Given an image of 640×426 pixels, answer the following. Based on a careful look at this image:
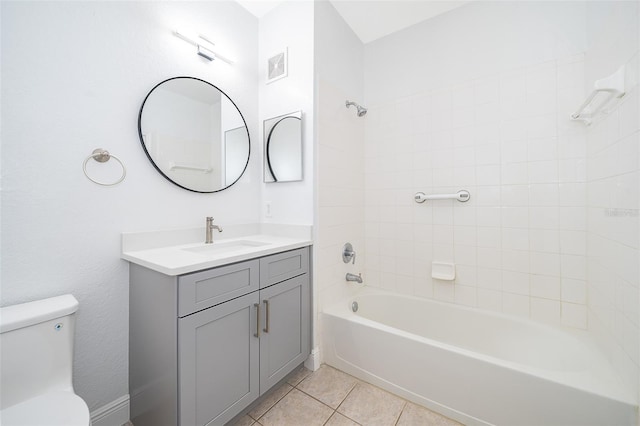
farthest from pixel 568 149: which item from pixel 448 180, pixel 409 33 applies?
pixel 409 33

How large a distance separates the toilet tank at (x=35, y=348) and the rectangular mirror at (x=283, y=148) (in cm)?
129

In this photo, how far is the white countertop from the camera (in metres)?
1.06

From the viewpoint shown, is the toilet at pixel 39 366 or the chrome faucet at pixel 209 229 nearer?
the toilet at pixel 39 366

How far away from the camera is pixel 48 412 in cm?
82

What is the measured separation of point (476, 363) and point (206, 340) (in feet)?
4.21

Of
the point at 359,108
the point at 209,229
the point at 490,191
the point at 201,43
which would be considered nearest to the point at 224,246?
the point at 209,229

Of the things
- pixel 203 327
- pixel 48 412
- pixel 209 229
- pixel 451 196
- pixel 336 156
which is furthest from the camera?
pixel 336 156

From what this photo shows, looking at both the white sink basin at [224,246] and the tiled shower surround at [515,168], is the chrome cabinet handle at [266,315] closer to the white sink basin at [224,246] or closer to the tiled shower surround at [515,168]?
the white sink basin at [224,246]

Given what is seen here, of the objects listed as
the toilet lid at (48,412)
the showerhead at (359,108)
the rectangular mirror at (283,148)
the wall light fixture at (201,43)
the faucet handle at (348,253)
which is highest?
the wall light fixture at (201,43)

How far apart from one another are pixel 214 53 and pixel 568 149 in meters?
2.31

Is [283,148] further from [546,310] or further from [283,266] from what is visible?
[546,310]

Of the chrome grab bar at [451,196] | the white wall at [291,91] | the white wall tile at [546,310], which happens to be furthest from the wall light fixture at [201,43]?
the white wall tile at [546,310]

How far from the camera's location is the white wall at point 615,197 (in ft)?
3.19

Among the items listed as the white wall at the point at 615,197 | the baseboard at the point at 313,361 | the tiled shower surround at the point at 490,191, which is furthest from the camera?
the baseboard at the point at 313,361
